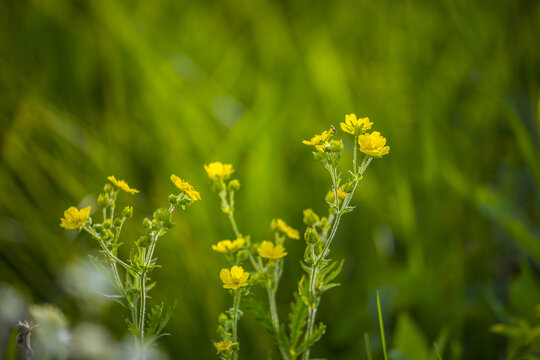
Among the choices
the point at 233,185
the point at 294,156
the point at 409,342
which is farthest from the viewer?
the point at 294,156

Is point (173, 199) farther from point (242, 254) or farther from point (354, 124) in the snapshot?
point (354, 124)

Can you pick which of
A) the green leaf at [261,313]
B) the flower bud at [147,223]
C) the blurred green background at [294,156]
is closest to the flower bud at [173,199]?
the flower bud at [147,223]

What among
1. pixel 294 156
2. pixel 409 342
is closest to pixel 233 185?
pixel 409 342

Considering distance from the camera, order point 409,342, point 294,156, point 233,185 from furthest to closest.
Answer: point 294,156 < point 409,342 < point 233,185

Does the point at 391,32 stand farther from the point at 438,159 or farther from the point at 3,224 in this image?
the point at 3,224

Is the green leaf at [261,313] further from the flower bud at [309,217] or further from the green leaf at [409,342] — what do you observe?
the green leaf at [409,342]

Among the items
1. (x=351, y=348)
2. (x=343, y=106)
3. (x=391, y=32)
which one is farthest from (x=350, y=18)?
(x=351, y=348)

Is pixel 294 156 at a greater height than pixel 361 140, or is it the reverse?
pixel 294 156

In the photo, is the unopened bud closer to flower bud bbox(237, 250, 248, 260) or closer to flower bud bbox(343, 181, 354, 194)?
flower bud bbox(237, 250, 248, 260)
